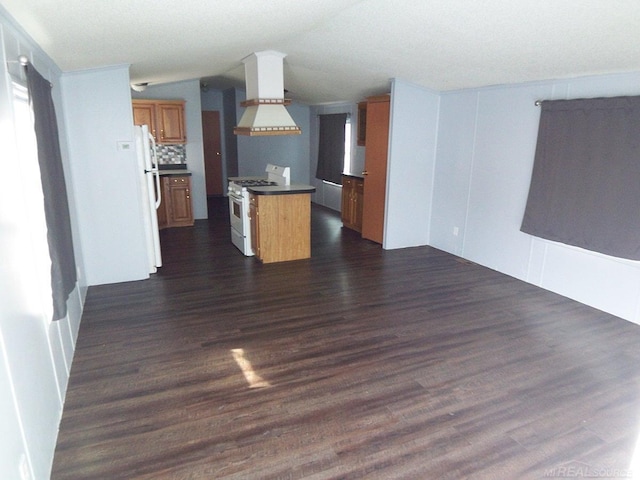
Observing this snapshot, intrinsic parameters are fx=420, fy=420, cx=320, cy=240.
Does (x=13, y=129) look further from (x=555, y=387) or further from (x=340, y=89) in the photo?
(x=340, y=89)

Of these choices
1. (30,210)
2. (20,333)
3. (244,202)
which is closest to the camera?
(20,333)

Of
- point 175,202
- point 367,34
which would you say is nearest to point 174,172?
point 175,202

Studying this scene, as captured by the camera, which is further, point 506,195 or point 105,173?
point 506,195

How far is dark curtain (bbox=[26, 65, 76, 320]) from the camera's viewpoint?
2320 mm

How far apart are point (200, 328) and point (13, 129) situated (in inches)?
79.6

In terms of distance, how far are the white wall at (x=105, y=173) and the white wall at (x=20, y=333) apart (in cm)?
159

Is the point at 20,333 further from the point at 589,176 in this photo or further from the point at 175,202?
the point at 175,202

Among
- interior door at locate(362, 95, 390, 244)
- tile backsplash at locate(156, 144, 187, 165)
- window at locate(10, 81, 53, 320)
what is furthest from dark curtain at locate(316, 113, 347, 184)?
window at locate(10, 81, 53, 320)

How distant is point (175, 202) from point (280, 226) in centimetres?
272

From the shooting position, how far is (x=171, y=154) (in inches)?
293

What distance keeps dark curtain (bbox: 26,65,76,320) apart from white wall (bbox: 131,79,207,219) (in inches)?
181

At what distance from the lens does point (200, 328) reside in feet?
11.6

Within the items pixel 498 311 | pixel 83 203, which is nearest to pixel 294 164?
pixel 83 203

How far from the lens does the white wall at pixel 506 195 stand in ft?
12.7
